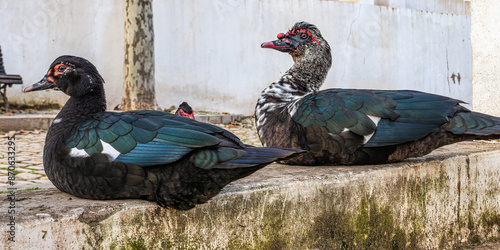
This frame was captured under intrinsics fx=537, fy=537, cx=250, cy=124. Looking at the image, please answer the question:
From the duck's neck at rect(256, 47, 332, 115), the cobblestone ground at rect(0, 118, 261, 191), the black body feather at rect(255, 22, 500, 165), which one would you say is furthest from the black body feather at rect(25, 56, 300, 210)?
the duck's neck at rect(256, 47, 332, 115)

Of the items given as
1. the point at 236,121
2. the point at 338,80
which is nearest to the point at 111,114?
the point at 236,121

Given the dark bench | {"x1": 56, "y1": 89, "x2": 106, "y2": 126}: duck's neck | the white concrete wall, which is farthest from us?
the white concrete wall

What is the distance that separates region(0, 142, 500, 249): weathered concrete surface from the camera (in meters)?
2.23

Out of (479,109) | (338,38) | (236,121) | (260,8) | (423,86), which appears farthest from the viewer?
(423,86)

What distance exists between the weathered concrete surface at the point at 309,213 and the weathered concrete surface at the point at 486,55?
0.84 metres

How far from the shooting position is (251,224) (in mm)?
2611

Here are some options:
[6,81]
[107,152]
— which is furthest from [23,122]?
[107,152]

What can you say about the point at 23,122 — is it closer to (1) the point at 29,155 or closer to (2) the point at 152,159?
(1) the point at 29,155

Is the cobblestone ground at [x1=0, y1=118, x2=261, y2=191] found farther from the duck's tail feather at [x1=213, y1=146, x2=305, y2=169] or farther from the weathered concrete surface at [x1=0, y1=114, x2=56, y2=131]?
the duck's tail feather at [x1=213, y1=146, x2=305, y2=169]

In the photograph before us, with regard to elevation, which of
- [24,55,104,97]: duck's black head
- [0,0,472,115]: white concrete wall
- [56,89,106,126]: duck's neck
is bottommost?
[56,89,106,126]: duck's neck

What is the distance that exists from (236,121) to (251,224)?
7.55 meters

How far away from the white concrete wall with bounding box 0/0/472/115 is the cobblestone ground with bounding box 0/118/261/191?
5.94ft

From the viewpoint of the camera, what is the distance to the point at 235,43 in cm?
1103

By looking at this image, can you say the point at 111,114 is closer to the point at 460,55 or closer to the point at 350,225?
the point at 350,225
